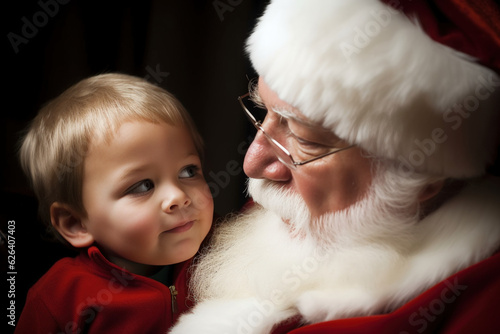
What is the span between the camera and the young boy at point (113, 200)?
1016 millimetres

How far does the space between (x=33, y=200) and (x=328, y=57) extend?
0.77 metres

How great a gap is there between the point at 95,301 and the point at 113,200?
0.21 meters

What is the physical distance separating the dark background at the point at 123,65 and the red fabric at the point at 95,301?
8cm

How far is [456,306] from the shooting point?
0.84m

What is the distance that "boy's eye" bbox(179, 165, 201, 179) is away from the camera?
1095mm

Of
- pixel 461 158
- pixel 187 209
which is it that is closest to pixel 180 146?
pixel 187 209

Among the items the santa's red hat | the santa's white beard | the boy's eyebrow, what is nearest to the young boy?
the boy's eyebrow

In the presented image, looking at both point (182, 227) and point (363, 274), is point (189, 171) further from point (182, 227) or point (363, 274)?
point (363, 274)

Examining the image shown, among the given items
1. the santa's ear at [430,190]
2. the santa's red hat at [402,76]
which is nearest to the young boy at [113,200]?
the santa's red hat at [402,76]

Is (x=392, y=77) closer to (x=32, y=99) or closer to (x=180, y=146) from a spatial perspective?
(x=180, y=146)

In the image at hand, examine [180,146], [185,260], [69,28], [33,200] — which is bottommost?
[185,260]

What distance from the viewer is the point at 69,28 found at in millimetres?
1198

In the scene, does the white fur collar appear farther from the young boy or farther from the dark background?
the dark background

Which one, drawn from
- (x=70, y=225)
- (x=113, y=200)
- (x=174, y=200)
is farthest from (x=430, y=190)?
(x=70, y=225)
